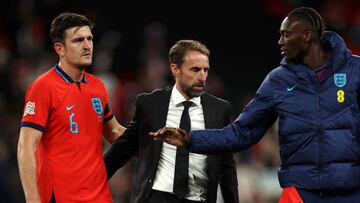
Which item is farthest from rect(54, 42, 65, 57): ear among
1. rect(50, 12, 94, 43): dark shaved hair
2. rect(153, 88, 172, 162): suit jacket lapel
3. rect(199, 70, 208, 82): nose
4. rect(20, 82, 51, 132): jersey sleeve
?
rect(199, 70, 208, 82): nose

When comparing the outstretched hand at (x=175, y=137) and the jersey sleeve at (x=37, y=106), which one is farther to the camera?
the jersey sleeve at (x=37, y=106)

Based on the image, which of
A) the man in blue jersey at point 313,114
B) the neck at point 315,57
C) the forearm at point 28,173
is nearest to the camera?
the man in blue jersey at point 313,114

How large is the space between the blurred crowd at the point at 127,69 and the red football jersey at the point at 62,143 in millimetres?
4715

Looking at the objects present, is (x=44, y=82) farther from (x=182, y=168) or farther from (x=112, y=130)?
(x=182, y=168)

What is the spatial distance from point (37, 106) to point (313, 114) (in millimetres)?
1690

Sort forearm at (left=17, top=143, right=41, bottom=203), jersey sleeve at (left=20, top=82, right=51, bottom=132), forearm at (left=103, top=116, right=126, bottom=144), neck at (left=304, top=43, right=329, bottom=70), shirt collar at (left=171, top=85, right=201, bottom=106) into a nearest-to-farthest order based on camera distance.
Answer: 1. neck at (left=304, top=43, right=329, bottom=70)
2. forearm at (left=17, top=143, right=41, bottom=203)
3. jersey sleeve at (left=20, top=82, right=51, bottom=132)
4. shirt collar at (left=171, top=85, right=201, bottom=106)
5. forearm at (left=103, top=116, right=126, bottom=144)

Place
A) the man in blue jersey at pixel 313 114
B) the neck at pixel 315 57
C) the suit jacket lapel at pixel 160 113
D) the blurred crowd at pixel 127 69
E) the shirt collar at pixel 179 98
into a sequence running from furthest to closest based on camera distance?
the blurred crowd at pixel 127 69
the shirt collar at pixel 179 98
the suit jacket lapel at pixel 160 113
the neck at pixel 315 57
the man in blue jersey at pixel 313 114

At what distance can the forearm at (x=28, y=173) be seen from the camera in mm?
4977

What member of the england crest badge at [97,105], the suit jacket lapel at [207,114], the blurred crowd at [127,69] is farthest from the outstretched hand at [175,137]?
the blurred crowd at [127,69]

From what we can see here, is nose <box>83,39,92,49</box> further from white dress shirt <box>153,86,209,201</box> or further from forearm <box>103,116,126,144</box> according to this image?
white dress shirt <box>153,86,209,201</box>

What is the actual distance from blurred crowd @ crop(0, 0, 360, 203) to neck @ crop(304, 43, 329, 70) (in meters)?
5.25

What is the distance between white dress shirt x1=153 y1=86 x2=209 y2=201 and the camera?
214 inches

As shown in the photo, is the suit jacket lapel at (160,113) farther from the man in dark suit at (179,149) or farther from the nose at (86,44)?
the nose at (86,44)

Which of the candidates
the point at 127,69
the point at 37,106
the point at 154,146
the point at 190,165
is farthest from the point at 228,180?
the point at 127,69
